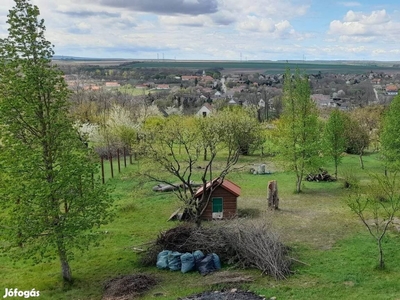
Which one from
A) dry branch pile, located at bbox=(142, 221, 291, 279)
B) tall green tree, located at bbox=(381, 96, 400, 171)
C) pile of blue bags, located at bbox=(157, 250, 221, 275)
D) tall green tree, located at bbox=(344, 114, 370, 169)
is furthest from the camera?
tall green tree, located at bbox=(344, 114, 370, 169)

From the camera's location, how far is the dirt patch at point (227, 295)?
41.1 feet

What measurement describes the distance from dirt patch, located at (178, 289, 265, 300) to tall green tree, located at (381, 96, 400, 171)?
692 inches

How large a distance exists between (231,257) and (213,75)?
188m

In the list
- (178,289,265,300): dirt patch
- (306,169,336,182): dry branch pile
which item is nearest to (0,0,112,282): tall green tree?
(178,289,265,300): dirt patch

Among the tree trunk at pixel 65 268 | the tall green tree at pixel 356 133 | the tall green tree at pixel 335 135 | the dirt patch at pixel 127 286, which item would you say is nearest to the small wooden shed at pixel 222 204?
the dirt patch at pixel 127 286

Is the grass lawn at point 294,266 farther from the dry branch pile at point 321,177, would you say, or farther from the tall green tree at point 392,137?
the dry branch pile at point 321,177

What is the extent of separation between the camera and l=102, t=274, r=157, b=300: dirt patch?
13422 mm

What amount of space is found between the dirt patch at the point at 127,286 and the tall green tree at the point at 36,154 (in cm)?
175

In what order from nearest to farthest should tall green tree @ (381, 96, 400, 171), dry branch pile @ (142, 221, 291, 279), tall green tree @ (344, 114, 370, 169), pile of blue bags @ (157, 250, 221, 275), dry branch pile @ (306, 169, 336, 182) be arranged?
1. dry branch pile @ (142, 221, 291, 279)
2. pile of blue bags @ (157, 250, 221, 275)
3. tall green tree @ (381, 96, 400, 171)
4. dry branch pile @ (306, 169, 336, 182)
5. tall green tree @ (344, 114, 370, 169)

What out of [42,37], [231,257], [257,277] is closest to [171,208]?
[231,257]

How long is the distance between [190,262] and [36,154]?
6743mm

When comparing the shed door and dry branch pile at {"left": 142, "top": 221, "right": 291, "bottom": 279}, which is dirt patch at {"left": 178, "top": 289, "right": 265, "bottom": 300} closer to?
dry branch pile at {"left": 142, "top": 221, "right": 291, "bottom": 279}

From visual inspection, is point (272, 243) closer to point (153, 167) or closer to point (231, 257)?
point (231, 257)

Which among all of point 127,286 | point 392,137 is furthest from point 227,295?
point 392,137
